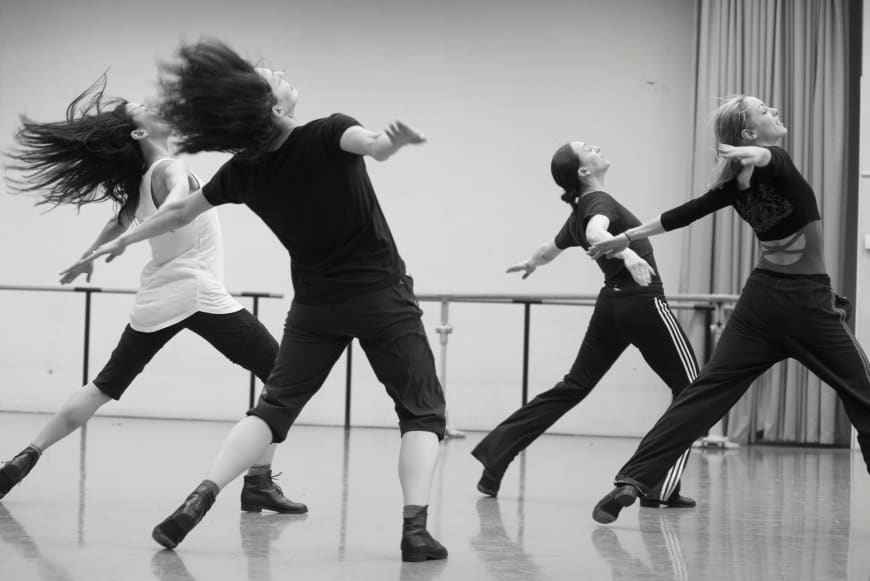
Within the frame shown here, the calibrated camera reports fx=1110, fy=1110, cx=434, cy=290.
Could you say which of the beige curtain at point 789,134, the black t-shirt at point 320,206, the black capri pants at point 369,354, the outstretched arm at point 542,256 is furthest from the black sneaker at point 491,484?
the beige curtain at point 789,134

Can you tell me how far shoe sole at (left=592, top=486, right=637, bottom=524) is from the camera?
3.05 meters

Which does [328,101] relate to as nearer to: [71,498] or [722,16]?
[722,16]

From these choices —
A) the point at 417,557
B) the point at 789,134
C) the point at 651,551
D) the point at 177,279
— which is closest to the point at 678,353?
the point at 651,551

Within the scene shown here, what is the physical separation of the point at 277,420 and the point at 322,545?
34cm

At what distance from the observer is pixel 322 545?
2.82 m

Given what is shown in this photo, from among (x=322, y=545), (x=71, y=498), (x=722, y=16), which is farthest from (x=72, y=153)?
(x=722, y=16)

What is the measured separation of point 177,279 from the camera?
135 inches

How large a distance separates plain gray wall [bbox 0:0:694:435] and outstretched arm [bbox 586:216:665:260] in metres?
3.70

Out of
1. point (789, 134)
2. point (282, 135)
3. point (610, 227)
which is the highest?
point (789, 134)

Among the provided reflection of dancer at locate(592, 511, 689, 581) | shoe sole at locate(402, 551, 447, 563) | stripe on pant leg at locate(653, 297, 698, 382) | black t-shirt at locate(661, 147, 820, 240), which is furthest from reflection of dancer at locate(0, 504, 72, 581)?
stripe on pant leg at locate(653, 297, 698, 382)

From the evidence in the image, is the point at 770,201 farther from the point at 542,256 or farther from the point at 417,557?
the point at 417,557

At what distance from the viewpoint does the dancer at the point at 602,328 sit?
3.63 meters

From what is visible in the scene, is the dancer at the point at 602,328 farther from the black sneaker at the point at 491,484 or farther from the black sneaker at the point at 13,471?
the black sneaker at the point at 13,471

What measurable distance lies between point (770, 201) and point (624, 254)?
1.52 feet
